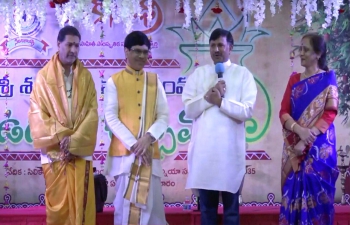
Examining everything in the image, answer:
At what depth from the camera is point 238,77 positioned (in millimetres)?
3746

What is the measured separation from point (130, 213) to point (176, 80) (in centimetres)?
179

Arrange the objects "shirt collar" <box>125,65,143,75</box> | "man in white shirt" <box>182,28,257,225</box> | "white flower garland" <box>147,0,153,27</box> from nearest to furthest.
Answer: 1. "man in white shirt" <box>182,28,257,225</box>
2. "shirt collar" <box>125,65,143,75</box>
3. "white flower garland" <box>147,0,153,27</box>

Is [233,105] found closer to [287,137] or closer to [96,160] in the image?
[287,137]

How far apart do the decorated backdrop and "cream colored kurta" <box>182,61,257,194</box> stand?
Result: 1325mm

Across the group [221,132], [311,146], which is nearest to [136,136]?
[221,132]

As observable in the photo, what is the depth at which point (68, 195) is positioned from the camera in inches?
141

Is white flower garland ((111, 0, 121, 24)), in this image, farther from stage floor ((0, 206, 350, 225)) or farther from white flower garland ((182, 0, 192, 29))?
stage floor ((0, 206, 350, 225))

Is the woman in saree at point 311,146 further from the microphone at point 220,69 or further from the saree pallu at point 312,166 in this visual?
the microphone at point 220,69

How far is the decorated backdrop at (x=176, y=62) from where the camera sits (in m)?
5.06

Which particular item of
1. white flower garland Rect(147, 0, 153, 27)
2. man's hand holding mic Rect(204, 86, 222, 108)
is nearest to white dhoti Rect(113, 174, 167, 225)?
man's hand holding mic Rect(204, 86, 222, 108)

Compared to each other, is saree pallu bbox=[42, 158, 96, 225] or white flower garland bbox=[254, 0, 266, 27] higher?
white flower garland bbox=[254, 0, 266, 27]

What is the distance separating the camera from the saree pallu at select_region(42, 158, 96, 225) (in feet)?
11.7

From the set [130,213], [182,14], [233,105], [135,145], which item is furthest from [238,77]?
[182,14]

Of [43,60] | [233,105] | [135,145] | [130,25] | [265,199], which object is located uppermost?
[130,25]
